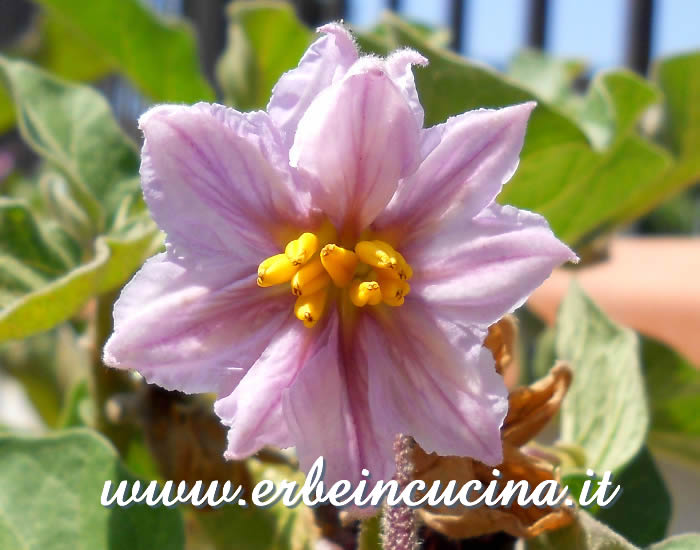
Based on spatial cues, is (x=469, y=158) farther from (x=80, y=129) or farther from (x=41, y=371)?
(x=41, y=371)

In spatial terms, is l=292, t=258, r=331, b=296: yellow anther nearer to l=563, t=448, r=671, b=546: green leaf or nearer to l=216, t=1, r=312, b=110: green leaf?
l=563, t=448, r=671, b=546: green leaf

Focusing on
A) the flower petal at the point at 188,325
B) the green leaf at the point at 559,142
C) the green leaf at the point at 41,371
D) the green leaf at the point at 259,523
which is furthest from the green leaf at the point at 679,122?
the green leaf at the point at 41,371

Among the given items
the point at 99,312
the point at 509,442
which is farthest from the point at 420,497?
the point at 99,312

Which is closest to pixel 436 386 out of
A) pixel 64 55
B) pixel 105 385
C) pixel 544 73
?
pixel 105 385

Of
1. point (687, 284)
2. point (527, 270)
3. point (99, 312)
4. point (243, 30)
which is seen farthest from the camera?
point (687, 284)

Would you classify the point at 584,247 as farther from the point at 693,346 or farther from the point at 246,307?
→ the point at 246,307

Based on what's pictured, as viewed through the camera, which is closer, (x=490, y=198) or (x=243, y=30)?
(x=490, y=198)
